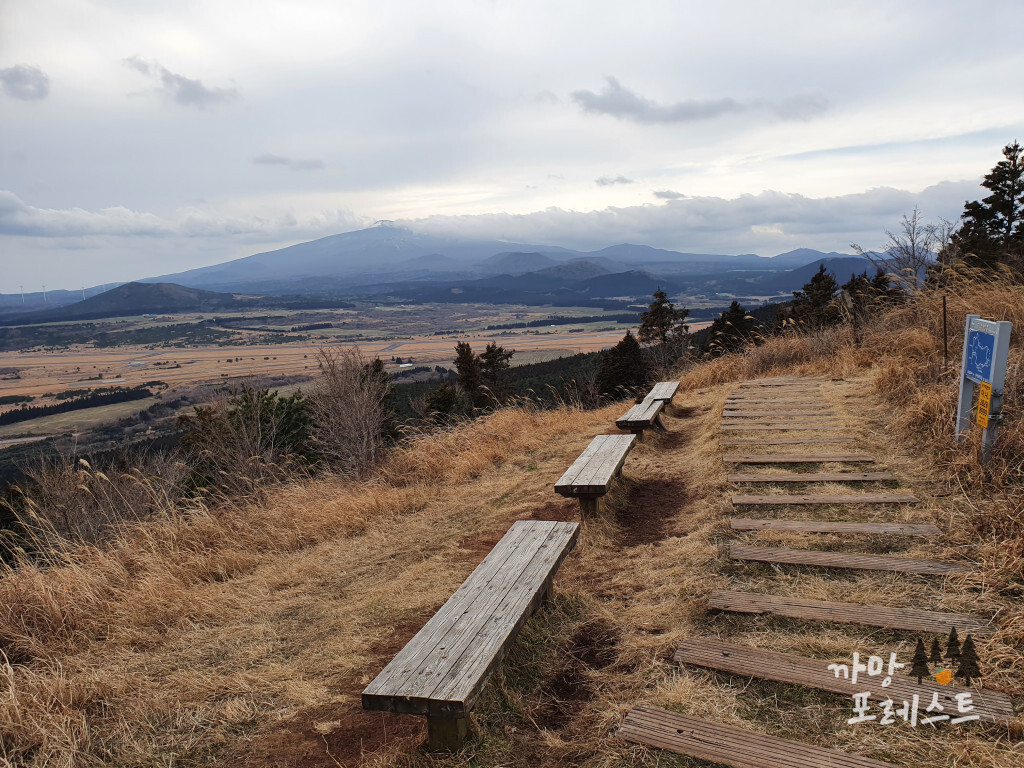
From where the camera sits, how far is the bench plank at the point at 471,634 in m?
2.09

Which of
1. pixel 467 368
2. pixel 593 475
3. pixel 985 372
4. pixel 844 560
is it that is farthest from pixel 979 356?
pixel 467 368

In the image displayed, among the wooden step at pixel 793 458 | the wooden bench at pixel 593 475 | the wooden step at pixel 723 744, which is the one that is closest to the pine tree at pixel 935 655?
the wooden step at pixel 723 744

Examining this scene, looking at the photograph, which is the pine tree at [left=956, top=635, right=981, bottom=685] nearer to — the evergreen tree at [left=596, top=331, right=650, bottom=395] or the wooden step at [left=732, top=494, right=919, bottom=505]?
the wooden step at [left=732, top=494, right=919, bottom=505]

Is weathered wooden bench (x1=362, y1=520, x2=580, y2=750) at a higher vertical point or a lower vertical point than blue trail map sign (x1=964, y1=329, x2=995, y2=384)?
lower

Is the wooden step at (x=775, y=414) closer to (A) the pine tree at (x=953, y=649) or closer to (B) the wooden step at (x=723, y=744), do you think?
(A) the pine tree at (x=953, y=649)

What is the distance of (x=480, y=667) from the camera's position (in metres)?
2.23

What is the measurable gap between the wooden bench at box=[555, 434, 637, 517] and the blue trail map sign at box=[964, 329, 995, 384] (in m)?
2.48

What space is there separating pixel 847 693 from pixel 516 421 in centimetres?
619

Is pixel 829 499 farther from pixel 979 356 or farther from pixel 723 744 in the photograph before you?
pixel 723 744

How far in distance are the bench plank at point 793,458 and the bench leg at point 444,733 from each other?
3769mm

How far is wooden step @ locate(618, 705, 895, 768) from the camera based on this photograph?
6.45ft

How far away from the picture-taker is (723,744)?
2.09m

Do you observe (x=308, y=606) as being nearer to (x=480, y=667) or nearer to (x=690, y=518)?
(x=480, y=667)

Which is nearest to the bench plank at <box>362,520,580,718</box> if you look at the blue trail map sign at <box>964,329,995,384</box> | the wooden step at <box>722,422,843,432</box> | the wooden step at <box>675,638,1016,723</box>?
the wooden step at <box>675,638,1016,723</box>
